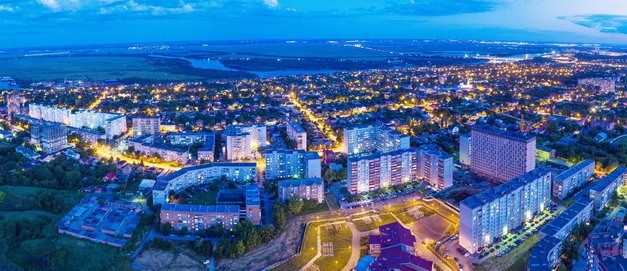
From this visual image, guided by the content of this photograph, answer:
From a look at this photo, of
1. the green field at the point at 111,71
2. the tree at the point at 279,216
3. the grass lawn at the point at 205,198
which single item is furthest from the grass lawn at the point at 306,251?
the green field at the point at 111,71

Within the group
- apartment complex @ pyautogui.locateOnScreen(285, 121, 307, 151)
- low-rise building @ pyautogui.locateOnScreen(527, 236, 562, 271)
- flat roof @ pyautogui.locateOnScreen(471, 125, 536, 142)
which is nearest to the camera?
low-rise building @ pyautogui.locateOnScreen(527, 236, 562, 271)

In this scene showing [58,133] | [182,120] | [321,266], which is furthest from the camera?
[182,120]

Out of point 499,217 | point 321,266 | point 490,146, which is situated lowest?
point 321,266

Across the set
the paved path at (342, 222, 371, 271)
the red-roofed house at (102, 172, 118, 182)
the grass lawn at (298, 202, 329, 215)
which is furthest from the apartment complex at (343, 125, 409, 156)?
the red-roofed house at (102, 172, 118, 182)

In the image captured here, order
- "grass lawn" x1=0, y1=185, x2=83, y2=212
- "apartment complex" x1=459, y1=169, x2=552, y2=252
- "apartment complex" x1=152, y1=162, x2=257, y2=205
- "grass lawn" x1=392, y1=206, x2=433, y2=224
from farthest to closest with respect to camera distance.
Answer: "apartment complex" x1=152, y1=162, x2=257, y2=205 < "grass lawn" x1=0, y1=185, x2=83, y2=212 < "grass lawn" x1=392, y1=206, x2=433, y2=224 < "apartment complex" x1=459, y1=169, x2=552, y2=252

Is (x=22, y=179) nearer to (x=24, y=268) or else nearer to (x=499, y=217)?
(x=24, y=268)

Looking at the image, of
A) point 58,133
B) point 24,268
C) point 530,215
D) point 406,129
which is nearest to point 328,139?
point 406,129

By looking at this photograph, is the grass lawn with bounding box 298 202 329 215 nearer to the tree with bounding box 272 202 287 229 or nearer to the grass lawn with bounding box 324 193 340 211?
the grass lawn with bounding box 324 193 340 211
